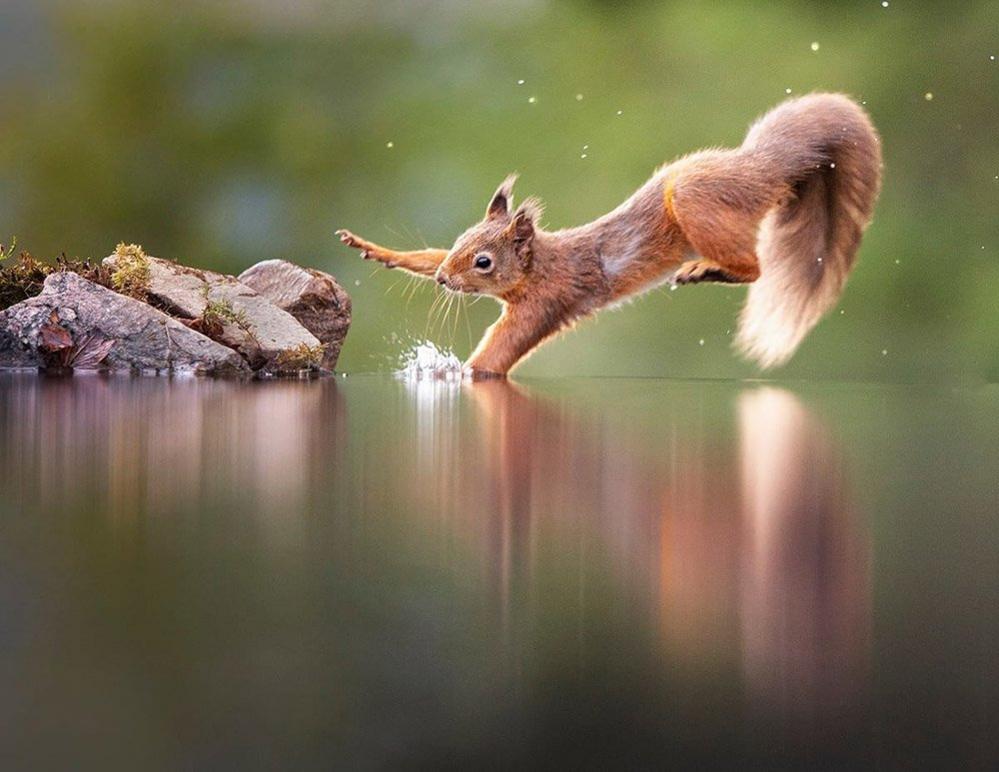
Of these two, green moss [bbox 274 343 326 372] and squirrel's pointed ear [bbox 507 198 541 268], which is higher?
squirrel's pointed ear [bbox 507 198 541 268]

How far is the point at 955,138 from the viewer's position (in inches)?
242

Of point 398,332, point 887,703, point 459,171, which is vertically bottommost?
point 887,703

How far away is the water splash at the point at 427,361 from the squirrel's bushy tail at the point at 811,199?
1.80m

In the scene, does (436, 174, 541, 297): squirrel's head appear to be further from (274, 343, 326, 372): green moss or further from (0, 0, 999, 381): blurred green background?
(0, 0, 999, 381): blurred green background

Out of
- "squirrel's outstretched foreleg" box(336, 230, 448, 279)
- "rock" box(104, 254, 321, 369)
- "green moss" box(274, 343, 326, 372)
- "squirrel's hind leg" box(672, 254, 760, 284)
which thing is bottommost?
"green moss" box(274, 343, 326, 372)

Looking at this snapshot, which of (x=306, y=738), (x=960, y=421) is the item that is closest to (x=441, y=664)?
(x=306, y=738)

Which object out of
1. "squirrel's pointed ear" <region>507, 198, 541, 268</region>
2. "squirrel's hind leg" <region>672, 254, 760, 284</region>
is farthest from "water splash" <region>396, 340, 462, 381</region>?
"squirrel's hind leg" <region>672, 254, 760, 284</region>

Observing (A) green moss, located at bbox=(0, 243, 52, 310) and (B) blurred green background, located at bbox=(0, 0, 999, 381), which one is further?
(B) blurred green background, located at bbox=(0, 0, 999, 381)

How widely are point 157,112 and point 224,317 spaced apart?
211 cm

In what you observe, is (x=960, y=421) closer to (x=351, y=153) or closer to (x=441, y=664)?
(x=441, y=664)

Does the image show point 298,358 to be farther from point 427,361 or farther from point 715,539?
point 715,539

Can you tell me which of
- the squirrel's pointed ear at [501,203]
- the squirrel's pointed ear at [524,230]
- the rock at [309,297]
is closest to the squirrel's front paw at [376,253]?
the rock at [309,297]

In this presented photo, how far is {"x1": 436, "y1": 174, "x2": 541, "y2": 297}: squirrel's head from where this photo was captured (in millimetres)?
4898

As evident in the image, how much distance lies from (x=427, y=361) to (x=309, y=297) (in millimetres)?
881
